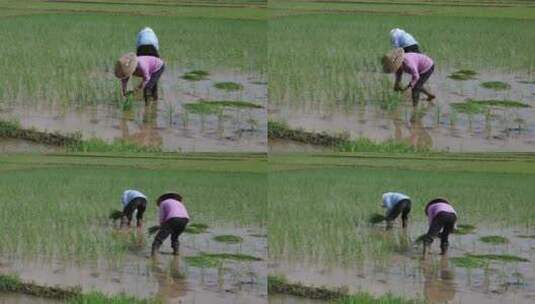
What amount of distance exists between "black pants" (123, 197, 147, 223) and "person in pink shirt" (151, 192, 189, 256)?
0.15 ft

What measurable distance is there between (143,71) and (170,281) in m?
0.63

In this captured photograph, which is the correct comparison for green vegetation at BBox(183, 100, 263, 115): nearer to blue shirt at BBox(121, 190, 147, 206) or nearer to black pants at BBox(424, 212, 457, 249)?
blue shirt at BBox(121, 190, 147, 206)

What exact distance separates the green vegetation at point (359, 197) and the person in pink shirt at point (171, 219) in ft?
0.86

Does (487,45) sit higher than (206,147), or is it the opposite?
(487,45)

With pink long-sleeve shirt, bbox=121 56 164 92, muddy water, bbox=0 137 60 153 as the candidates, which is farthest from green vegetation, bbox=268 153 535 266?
muddy water, bbox=0 137 60 153

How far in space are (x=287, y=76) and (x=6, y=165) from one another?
884mm

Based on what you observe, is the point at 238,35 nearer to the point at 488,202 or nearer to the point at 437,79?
the point at 437,79

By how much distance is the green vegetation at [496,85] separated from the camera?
329 cm

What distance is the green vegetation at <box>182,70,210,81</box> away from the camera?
332cm

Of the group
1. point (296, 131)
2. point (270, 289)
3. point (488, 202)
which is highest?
point (296, 131)

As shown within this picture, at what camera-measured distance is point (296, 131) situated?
326cm

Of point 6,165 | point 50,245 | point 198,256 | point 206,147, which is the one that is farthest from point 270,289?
point 6,165

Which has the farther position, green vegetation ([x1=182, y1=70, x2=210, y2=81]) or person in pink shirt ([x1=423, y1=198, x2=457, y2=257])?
green vegetation ([x1=182, y1=70, x2=210, y2=81])

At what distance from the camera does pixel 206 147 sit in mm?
3252
